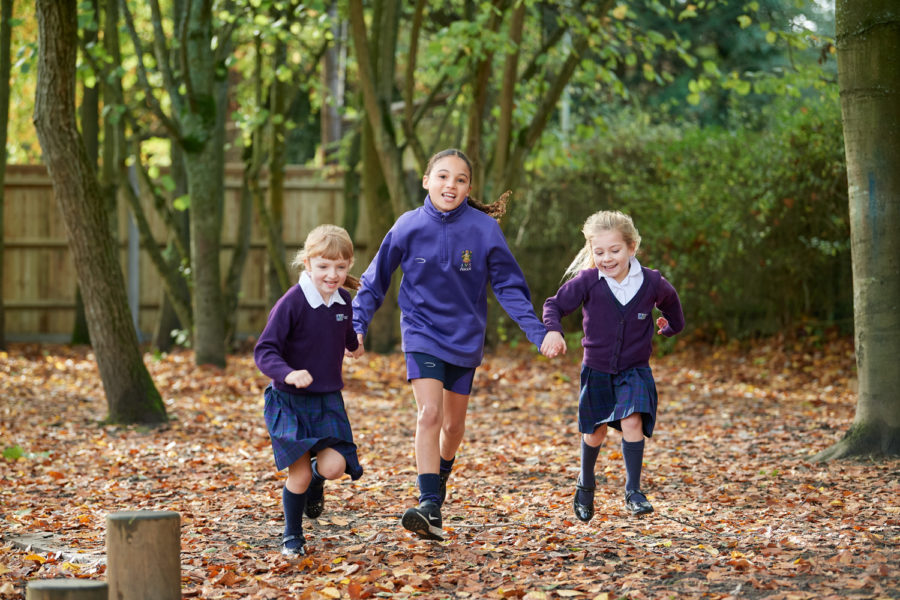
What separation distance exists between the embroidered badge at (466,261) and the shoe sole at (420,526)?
1.17m

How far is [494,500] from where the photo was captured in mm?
5711

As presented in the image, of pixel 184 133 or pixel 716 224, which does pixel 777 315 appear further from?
pixel 184 133

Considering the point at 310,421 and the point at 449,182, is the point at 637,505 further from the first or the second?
the point at 449,182

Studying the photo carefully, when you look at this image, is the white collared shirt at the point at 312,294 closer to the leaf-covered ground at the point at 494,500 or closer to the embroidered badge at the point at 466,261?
the embroidered badge at the point at 466,261

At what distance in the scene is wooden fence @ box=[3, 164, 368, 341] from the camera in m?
15.8

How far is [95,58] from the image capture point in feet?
38.9

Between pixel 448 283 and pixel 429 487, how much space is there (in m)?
0.95

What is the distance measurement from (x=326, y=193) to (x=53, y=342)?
4810 mm

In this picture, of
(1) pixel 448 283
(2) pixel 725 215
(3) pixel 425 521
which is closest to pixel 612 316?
(1) pixel 448 283

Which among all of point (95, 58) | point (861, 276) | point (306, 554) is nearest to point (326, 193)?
point (95, 58)

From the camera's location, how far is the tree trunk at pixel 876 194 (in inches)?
242

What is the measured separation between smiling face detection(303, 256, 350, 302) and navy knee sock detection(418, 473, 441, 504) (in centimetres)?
93

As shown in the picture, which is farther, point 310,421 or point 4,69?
point 4,69

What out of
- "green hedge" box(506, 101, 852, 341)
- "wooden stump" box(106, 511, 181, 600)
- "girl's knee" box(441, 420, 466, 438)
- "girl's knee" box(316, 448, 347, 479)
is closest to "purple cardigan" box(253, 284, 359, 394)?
"girl's knee" box(316, 448, 347, 479)
